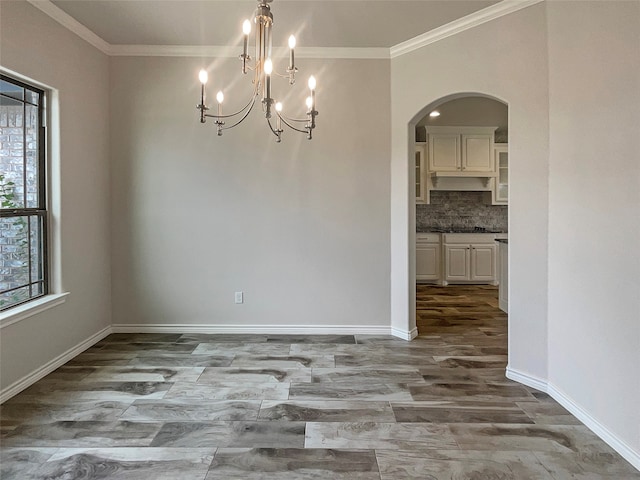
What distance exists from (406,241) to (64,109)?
329cm

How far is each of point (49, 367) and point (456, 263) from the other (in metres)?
5.92

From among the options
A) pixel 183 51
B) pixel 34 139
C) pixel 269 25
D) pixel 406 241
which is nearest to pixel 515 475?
pixel 406 241

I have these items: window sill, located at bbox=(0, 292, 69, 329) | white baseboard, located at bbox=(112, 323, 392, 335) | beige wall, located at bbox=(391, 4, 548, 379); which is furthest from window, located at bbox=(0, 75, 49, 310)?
beige wall, located at bbox=(391, 4, 548, 379)

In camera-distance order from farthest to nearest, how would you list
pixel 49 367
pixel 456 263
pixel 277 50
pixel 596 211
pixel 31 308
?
pixel 456 263, pixel 277 50, pixel 49 367, pixel 31 308, pixel 596 211

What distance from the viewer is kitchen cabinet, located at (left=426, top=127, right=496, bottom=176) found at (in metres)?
6.83

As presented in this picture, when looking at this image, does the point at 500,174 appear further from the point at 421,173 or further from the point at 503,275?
the point at 503,275

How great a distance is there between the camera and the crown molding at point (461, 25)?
2.97 m

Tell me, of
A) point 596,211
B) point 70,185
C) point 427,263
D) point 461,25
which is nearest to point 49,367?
point 70,185

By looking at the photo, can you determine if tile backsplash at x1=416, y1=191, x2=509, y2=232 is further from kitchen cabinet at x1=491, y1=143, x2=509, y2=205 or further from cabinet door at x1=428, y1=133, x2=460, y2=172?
cabinet door at x1=428, y1=133, x2=460, y2=172

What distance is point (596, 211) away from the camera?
227 centimetres

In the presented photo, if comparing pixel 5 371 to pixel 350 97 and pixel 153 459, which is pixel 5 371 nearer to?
pixel 153 459

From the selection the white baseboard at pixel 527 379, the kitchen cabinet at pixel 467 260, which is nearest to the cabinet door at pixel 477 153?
the kitchen cabinet at pixel 467 260

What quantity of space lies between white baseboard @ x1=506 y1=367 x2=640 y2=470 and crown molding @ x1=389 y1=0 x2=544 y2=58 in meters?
2.79

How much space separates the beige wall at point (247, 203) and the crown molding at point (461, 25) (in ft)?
0.92
